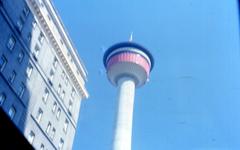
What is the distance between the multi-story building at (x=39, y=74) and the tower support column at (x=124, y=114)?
71.5 ft

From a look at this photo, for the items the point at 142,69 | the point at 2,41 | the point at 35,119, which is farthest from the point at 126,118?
the point at 2,41

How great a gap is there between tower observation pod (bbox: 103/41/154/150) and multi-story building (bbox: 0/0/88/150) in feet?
87.4

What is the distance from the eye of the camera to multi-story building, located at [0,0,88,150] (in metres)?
37.8

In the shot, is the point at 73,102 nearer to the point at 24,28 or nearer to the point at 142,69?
the point at 24,28

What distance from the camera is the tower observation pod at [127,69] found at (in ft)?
263

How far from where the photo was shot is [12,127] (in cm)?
620

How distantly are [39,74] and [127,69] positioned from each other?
143 feet

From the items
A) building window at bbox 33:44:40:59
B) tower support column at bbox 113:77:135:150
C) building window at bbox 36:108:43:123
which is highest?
tower support column at bbox 113:77:135:150

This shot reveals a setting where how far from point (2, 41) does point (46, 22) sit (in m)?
10.1

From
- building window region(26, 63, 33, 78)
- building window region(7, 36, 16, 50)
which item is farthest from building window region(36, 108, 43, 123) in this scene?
building window region(7, 36, 16, 50)

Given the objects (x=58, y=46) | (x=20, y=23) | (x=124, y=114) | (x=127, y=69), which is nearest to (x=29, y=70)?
(x=20, y=23)

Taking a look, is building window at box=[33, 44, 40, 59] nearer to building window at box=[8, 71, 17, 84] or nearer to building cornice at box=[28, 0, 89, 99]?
building cornice at box=[28, 0, 89, 99]

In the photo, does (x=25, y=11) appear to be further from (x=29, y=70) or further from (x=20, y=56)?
(x=29, y=70)

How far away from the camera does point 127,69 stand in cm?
8569
